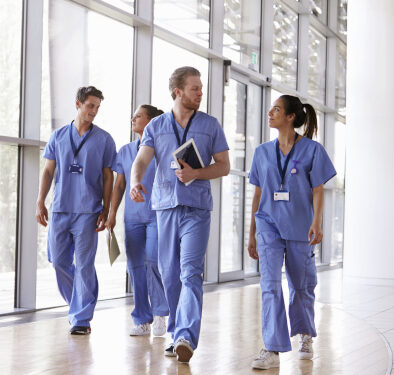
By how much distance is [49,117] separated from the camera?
581 cm

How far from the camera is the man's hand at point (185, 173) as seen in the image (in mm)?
3516

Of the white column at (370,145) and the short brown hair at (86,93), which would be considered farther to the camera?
the white column at (370,145)

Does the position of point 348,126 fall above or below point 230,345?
above

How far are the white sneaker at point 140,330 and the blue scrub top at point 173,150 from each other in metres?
0.95

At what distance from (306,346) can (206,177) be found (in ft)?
3.50

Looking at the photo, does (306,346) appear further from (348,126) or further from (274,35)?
(274,35)

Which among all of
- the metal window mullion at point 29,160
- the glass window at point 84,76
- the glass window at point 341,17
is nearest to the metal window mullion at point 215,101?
the glass window at point 84,76

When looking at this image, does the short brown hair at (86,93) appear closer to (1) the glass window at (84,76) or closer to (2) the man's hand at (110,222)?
(2) the man's hand at (110,222)

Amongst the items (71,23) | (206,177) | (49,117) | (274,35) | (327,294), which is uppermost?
(274,35)

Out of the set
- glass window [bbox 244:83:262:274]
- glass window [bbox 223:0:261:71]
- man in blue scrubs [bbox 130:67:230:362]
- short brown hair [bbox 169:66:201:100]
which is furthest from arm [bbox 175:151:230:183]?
glass window [bbox 244:83:262:274]

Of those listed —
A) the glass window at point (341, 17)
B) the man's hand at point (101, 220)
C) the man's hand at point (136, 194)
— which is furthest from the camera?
the glass window at point (341, 17)

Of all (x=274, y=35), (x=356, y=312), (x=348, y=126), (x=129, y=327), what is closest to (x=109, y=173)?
(x=129, y=327)

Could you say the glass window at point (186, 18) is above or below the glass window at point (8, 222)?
above

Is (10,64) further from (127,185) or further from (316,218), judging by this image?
(316,218)
